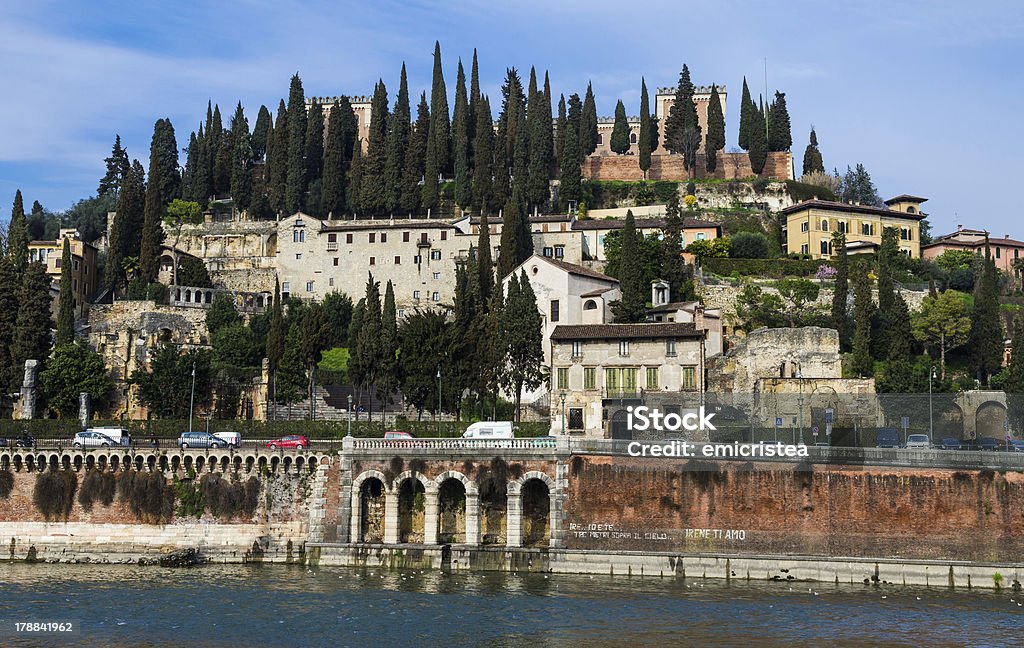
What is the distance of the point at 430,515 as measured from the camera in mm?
57281

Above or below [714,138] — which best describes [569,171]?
below

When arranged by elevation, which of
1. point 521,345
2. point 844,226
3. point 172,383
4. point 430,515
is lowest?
point 430,515

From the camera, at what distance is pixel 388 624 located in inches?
1748

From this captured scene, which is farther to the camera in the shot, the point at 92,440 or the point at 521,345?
the point at 521,345

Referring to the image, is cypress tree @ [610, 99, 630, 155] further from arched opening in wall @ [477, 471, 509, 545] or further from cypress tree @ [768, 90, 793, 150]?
arched opening in wall @ [477, 471, 509, 545]

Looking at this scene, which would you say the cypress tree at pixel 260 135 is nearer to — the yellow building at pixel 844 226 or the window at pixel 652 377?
the yellow building at pixel 844 226

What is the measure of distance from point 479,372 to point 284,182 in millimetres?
48781

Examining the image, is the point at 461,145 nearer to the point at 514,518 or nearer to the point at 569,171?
the point at 569,171

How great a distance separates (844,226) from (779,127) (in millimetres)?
24041

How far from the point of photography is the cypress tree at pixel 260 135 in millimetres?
130288

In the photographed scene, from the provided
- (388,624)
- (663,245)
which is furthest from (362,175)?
(388,624)

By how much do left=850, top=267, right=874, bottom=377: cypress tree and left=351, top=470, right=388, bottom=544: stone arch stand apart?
34883mm

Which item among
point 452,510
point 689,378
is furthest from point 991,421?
point 452,510

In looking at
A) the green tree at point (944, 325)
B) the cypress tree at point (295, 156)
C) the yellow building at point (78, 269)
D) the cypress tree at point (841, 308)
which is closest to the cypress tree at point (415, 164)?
the cypress tree at point (295, 156)
